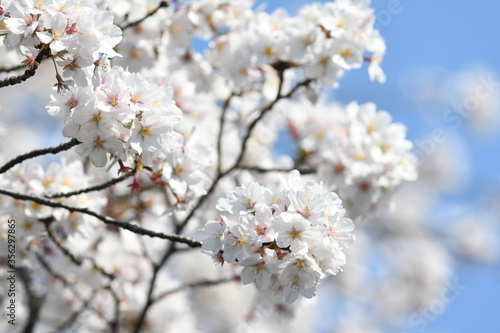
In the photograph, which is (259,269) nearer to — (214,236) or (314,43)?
(214,236)

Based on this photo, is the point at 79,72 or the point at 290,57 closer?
the point at 79,72

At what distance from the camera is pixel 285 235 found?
2.11 metres

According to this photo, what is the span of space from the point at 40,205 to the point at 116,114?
40.3 inches

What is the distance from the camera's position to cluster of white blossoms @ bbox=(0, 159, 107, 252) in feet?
9.88

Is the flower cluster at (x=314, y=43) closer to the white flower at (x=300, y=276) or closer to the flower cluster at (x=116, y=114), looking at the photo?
the flower cluster at (x=116, y=114)

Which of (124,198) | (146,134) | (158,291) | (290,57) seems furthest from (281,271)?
(158,291)

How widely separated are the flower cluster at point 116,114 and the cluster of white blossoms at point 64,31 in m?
0.08

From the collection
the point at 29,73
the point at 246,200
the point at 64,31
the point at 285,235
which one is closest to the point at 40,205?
Answer: the point at 29,73

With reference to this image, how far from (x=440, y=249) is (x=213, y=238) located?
819 cm

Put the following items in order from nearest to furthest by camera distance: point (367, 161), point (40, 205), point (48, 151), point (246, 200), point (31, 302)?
point (246, 200), point (48, 151), point (40, 205), point (367, 161), point (31, 302)

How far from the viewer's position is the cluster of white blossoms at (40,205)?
301 cm

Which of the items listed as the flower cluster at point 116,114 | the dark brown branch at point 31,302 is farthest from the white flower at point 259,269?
the dark brown branch at point 31,302

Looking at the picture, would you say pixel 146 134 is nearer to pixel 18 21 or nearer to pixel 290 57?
pixel 18 21

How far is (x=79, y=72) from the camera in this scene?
222cm
